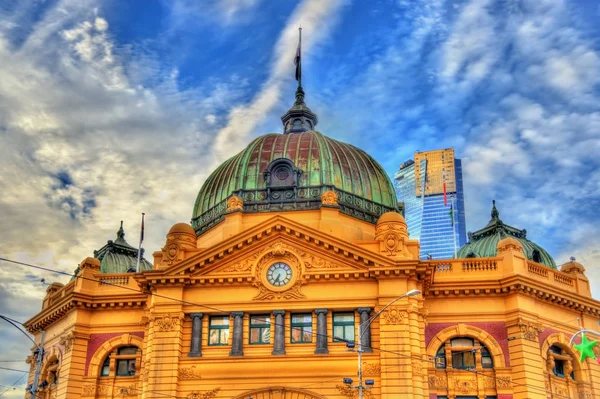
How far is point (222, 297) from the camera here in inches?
1849

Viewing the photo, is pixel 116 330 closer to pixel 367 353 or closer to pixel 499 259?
pixel 367 353

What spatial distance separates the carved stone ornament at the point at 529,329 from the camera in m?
46.4

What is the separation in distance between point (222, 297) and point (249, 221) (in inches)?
345

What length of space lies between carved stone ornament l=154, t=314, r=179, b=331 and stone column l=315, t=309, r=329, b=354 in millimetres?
8763

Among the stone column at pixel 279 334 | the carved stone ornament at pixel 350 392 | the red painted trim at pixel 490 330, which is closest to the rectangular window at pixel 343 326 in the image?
the carved stone ornament at pixel 350 392

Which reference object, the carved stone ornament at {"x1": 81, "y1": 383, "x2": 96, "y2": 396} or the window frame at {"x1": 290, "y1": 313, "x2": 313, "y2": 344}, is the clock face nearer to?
the window frame at {"x1": 290, "y1": 313, "x2": 313, "y2": 344}

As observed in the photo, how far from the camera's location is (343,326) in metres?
45.8

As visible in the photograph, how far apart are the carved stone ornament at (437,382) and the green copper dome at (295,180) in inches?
566

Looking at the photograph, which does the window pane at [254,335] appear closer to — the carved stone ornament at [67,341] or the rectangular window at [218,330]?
the rectangular window at [218,330]

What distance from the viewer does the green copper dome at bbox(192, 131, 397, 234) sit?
5606 cm

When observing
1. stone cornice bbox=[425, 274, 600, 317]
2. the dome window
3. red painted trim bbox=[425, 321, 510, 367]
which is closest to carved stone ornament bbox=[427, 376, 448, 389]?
red painted trim bbox=[425, 321, 510, 367]

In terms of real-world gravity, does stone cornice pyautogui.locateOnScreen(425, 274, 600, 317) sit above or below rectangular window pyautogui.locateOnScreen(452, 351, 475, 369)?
above

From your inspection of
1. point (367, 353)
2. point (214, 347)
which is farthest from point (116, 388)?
point (367, 353)

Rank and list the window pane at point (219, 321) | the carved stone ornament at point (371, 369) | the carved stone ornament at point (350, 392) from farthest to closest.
A: the window pane at point (219, 321)
the carved stone ornament at point (371, 369)
the carved stone ornament at point (350, 392)
